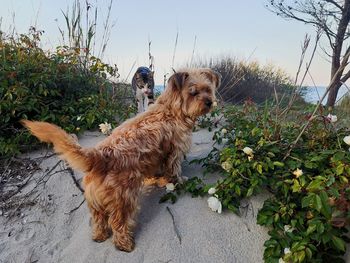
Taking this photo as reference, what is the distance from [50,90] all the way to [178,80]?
10.2ft

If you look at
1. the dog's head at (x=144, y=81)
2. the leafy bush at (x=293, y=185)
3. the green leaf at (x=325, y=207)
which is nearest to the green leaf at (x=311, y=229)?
the leafy bush at (x=293, y=185)

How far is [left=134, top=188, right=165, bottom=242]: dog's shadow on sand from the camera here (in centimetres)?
337

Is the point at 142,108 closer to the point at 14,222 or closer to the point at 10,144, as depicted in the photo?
the point at 10,144

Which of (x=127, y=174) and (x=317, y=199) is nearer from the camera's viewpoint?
(x=317, y=199)

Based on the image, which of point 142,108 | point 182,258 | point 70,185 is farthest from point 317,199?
point 142,108

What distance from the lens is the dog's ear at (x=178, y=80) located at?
373 centimetres

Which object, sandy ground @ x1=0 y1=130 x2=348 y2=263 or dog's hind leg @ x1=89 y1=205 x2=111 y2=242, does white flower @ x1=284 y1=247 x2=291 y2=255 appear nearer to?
sandy ground @ x1=0 y1=130 x2=348 y2=263

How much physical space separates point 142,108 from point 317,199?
416cm

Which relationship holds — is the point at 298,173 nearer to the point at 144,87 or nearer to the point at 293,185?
the point at 293,185

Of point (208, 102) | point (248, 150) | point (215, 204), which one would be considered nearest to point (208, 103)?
point (208, 102)

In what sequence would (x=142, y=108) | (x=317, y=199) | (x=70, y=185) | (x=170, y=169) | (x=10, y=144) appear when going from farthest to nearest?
(x=142, y=108) < (x=10, y=144) < (x=70, y=185) < (x=170, y=169) < (x=317, y=199)

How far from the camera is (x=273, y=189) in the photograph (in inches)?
129

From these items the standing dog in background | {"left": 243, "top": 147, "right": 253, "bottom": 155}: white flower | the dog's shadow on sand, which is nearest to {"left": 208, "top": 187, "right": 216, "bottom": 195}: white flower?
{"left": 243, "top": 147, "right": 253, "bottom": 155}: white flower

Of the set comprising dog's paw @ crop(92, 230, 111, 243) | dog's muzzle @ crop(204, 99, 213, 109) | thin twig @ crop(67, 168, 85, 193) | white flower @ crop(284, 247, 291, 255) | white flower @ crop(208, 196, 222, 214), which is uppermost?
dog's muzzle @ crop(204, 99, 213, 109)
